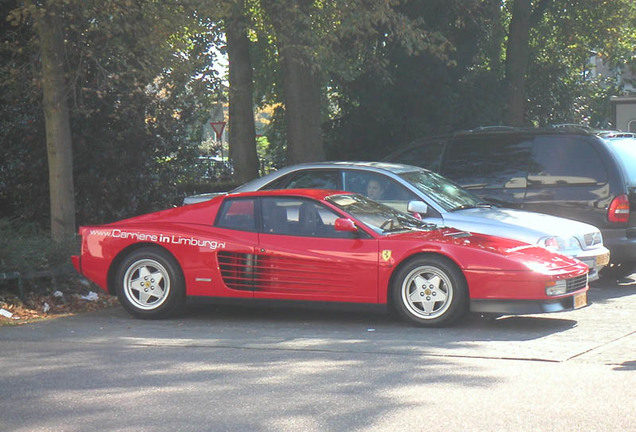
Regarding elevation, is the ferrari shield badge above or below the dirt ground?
above

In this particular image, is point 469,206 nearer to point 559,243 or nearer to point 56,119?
point 559,243

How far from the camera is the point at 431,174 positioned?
1260 centimetres

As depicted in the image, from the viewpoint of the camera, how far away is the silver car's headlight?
11.1m

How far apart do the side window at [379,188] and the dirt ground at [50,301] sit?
307 centimetres

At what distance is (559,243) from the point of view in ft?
36.8

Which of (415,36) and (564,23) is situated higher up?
(564,23)

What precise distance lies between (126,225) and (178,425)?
15.9ft

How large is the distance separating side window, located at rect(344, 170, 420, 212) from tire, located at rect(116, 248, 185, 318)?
2.81m

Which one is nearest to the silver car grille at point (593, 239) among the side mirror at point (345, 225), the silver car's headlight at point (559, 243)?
the silver car's headlight at point (559, 243)

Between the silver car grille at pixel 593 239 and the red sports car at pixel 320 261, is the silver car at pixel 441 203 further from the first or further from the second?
the red sports car at pixel 320 261

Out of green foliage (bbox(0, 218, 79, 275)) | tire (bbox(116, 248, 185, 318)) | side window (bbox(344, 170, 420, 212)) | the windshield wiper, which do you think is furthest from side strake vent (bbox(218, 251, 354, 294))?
green foliage (bbox(0, 218, 79, 275))

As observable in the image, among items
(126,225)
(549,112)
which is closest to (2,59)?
(126,225)

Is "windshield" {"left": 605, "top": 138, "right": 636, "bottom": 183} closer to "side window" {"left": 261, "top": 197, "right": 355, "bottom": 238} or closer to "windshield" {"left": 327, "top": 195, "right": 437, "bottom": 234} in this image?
"windshield" {"left": 327, "top": 195, "right": 437, "bottom": 234}

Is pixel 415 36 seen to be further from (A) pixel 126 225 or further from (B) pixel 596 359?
(B) pixel 596 359
